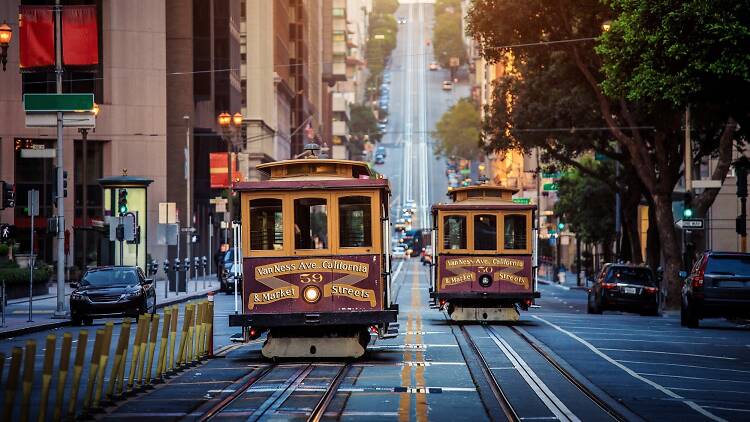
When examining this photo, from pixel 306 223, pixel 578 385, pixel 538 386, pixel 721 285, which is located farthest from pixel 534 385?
pixel 721 285

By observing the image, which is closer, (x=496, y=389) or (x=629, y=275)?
(x=496, y=389)

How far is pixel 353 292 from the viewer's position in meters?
23.0

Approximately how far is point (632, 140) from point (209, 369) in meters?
29.3

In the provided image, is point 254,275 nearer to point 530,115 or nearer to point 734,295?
point 734,295

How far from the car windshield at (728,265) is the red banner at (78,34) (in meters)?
18.2

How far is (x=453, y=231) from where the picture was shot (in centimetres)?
3538

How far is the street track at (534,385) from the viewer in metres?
16.4

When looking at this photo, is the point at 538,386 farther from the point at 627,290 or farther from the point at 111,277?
the point at 627,290

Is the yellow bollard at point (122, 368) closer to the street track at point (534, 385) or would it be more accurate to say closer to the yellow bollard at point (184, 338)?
the yellow bollard at point (184, 338)

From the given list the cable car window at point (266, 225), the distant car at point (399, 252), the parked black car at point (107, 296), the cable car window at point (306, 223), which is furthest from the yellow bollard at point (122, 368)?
the distant car at point (399, 252)

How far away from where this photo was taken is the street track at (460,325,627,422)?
16.4 m

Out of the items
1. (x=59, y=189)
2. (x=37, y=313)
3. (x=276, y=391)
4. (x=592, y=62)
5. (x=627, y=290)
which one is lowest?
(x=37, y=313)

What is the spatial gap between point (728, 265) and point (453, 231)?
7048 millimetres

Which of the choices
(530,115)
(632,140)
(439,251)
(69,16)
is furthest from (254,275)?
(530,115)
